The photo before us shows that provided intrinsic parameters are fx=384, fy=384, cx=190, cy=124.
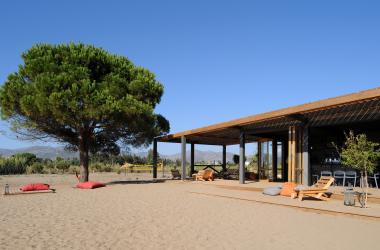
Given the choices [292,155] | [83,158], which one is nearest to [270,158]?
[292,155]

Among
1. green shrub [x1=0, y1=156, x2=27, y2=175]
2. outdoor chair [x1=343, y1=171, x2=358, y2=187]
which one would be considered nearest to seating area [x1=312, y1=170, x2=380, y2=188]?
outdoor chair [x1=343, y1=171, x2=358, y2=187]

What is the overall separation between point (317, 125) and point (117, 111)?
863cm

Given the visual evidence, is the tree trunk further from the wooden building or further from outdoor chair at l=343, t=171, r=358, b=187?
outdoor chair at l=343, t=171, r=358, b=187

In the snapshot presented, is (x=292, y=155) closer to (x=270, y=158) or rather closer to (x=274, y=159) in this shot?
(x=274, y=159)

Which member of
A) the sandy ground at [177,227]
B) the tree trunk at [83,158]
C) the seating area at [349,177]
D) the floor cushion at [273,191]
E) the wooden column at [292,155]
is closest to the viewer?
the sandy ground at [177,227]

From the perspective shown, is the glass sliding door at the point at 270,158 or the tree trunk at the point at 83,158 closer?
the tree trunk at the point at 83,158

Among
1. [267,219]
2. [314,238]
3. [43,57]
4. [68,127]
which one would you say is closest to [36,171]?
[68,127]

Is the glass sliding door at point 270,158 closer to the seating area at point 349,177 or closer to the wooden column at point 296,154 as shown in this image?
the seating area at point 349,177

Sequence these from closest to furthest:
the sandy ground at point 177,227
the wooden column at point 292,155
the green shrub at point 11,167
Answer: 1. the sandy ground at point 177,227
2. the wooden column at point 292,155
3. the green shrub at point 11,167

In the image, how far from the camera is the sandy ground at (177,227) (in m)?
6.10

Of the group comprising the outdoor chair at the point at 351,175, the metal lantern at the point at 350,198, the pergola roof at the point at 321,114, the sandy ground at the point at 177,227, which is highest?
the pergola roof at the point at 321,114

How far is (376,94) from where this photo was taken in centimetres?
893

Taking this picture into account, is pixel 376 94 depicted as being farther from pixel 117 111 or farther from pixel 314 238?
pixel 117 111

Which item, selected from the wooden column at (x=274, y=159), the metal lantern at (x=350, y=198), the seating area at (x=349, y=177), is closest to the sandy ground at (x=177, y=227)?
the metal lantern at (x=350, y=198)
